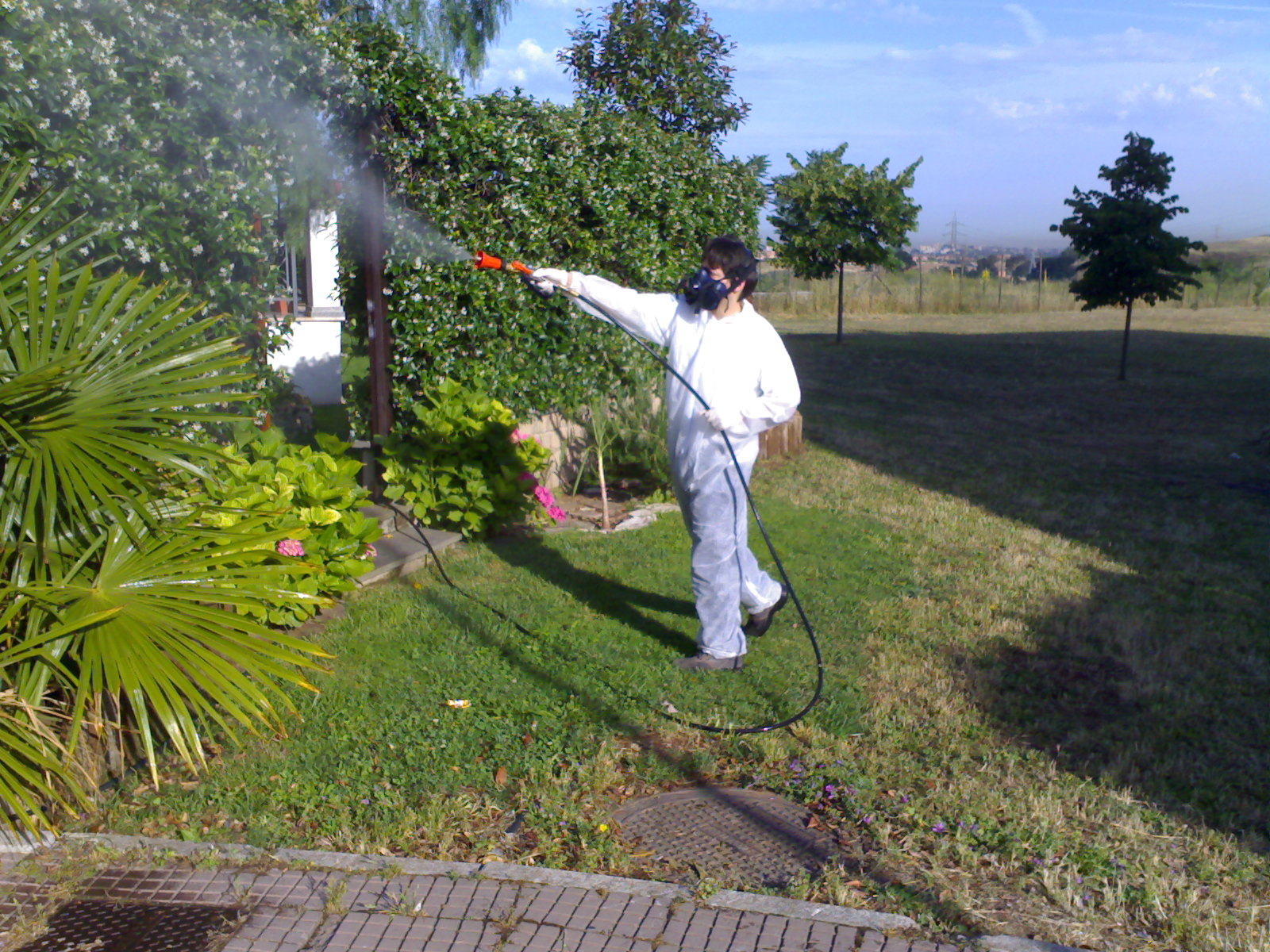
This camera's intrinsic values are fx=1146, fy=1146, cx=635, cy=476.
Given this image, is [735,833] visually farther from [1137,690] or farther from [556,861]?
[1137,690]

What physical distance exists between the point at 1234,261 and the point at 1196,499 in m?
Result: 40.9

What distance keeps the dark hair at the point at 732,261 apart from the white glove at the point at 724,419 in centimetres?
56

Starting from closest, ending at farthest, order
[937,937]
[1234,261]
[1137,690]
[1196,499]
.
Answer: [937,937] → [1137,690] → [1196,499] → [1234,261]

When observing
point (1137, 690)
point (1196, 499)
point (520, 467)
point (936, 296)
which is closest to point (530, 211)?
point (520, 467)

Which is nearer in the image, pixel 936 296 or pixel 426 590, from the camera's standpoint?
pixel 426 590

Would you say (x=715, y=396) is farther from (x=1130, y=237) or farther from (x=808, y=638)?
(x=1130, y=237)

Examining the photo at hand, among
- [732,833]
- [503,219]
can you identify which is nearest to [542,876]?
[732,833]

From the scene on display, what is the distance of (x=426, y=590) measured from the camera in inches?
245

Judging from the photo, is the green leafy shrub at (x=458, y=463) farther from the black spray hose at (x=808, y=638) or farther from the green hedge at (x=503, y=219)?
the black spray hose at (x=808, y=638)

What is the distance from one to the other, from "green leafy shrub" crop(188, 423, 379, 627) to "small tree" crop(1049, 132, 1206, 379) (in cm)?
1558

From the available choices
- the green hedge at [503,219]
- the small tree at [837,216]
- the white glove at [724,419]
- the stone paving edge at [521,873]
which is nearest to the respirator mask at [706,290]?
the white glove at [724,419]

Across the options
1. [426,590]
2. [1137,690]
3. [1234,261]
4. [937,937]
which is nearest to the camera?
[937,937]

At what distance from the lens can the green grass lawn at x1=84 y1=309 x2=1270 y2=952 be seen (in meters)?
3.59

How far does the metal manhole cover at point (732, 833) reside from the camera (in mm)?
3604
